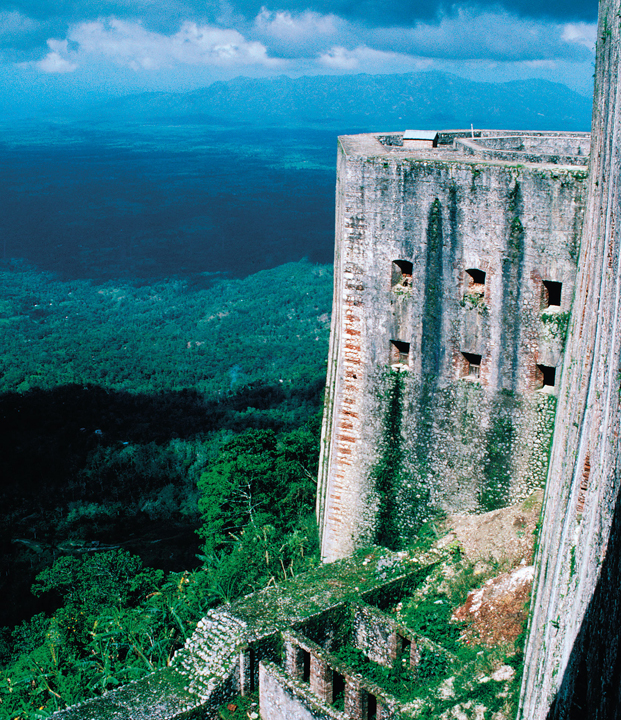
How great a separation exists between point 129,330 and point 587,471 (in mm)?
76314

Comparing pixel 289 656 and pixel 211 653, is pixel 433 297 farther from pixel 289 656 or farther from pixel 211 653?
pixel 211 653

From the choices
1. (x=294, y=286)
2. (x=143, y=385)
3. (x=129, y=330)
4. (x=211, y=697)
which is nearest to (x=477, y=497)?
(x=211, y=697)

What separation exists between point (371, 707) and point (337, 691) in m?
1.09

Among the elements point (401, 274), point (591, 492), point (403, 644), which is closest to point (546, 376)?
point (401, 274)

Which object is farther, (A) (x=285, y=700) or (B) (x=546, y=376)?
(B) (x=546, y=376)

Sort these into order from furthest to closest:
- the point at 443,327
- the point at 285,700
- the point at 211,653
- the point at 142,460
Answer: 1. the point at 142,460
2. the point at 443,327
3. the point at 211,653
4. the point at 285,700

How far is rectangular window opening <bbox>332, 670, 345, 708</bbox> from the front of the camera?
1372 centimetres

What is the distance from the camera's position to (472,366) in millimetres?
16766

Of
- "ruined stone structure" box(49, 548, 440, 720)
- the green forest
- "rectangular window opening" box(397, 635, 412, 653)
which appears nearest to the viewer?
"ruined stone structure" box(49, 548, 440, 720)

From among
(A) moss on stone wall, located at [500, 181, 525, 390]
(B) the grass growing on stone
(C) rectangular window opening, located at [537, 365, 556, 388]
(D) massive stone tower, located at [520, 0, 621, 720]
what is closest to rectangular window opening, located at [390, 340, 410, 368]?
(A) moss on stone wall, located at [500, 181, 525, 390]

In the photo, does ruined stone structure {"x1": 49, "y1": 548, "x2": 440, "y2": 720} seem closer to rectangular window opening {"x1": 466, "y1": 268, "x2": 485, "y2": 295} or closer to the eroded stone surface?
the eroded stone surface

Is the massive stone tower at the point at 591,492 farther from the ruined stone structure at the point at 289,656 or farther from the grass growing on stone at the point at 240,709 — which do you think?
the grass growing on stone at the point at 240,709

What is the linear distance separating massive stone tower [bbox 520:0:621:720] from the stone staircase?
5.29m

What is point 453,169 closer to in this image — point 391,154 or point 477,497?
point 391,154
